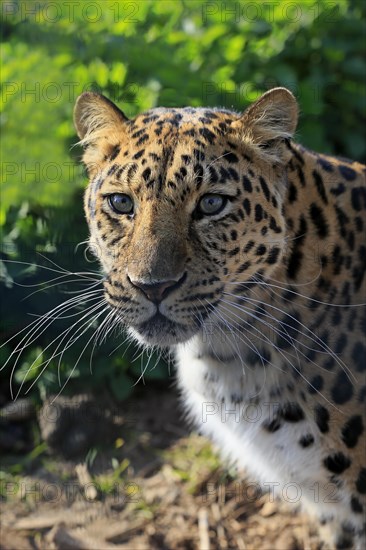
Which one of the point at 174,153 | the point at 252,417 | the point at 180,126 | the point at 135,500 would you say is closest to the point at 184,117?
the point at 180,126

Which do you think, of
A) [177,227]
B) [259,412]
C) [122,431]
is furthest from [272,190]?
[122,431]

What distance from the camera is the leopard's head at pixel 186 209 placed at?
3457mm

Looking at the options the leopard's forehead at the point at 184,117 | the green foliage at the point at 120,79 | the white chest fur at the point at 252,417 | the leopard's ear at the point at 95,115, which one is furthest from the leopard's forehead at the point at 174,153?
the green foliage at the point at 120,79

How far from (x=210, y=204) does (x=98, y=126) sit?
82cm

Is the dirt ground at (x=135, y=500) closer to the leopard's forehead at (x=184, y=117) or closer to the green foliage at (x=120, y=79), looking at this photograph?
the green foliage at (x=120, y=79)

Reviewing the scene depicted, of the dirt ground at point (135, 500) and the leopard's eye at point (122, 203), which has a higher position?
the leopard's eye at point (122, 203)

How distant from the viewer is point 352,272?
13.4ft

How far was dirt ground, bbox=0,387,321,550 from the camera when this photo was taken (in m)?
5.00

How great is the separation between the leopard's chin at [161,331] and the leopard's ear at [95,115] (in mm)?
994

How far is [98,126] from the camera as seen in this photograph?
159 inches

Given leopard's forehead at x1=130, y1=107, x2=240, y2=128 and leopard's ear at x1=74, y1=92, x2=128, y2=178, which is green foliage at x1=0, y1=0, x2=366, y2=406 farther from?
leopard's forehead at x1=130, y1=107, x2=240, y2=128

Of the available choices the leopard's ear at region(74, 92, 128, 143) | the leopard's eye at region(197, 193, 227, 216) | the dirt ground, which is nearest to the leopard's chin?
the leopard's eye at region(197, 193, 227, 216)

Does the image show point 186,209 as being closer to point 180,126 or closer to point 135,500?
point 180,126

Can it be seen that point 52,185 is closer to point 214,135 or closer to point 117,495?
point 214,135
